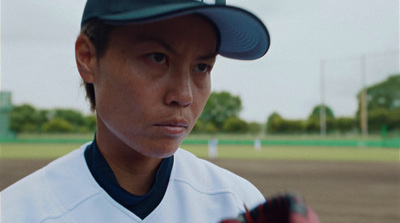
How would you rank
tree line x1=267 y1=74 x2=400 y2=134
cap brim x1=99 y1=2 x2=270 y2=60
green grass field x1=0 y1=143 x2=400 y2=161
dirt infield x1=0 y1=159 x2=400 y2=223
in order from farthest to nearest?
1. tree line x1=267 y1=74 x2=400 y2=134
2. green grass field x1=0 y1=143 x2=400 y2=161
3. dirt infield x1=0 y1=159 x2=400 y2=223
4. cap brim x1=99 y1=2 x2=270 y2=60

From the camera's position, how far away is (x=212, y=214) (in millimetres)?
1167

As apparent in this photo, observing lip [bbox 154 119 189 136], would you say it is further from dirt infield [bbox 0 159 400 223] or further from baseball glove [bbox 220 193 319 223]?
dirt infield [bbox 0 159 400 223]

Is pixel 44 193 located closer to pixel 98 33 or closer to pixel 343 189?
pixel 98 33

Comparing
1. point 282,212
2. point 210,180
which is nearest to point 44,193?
point 210,180

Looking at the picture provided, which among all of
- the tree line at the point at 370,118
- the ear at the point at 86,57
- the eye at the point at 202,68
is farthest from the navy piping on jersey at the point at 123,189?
the tree line at the point at 370,118

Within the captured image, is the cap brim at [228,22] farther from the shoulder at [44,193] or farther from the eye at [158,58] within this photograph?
the shoulder at [44,193]

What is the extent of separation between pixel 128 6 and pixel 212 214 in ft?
2.15

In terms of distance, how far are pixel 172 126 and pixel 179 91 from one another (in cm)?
9

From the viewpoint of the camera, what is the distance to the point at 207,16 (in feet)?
3.39

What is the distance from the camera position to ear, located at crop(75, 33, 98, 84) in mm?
1078

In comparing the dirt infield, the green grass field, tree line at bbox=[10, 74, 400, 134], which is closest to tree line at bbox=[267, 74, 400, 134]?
tree line at bbox=[10, 74, 400, 134]

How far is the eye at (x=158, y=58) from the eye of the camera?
0.96m

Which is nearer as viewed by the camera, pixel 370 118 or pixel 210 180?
Answer: pixel 210 180

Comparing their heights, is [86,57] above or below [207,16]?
below
